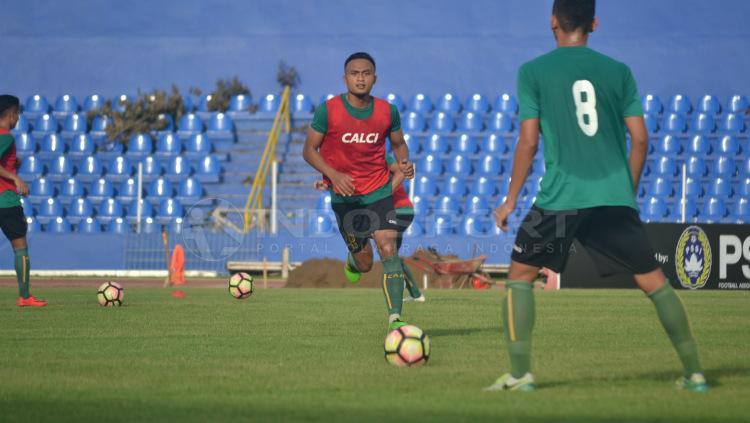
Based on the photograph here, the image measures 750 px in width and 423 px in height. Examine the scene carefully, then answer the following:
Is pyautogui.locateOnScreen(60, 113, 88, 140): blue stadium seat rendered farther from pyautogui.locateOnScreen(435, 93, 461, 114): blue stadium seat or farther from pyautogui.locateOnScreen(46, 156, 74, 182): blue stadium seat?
pyautogui.locateOnScreen(435, 93, 461, 114): blue stadium seat

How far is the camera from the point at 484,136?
3369cm

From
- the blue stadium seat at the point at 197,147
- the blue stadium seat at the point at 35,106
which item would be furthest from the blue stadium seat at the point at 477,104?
the blue stadium seat at the point at 35,106

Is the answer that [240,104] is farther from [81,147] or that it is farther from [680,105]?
[680,105]

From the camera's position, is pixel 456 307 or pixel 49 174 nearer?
pixel 456 307

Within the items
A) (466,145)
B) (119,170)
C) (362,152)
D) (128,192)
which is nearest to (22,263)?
(362,152)

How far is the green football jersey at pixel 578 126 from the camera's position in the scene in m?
6.00

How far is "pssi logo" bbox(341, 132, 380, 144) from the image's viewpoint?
32.6 ft

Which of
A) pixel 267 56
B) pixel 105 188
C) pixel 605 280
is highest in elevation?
pixel 267 56

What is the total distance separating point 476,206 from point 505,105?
17.6 ft

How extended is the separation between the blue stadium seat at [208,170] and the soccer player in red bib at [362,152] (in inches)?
944

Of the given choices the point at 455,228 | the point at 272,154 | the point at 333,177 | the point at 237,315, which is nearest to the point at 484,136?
the point at 455,228

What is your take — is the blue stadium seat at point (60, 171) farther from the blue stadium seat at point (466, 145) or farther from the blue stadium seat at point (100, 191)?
the blue stadium seat at point (466, 145)

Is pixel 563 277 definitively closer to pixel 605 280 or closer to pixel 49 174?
pixel 605 280

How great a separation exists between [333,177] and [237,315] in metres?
4.32
